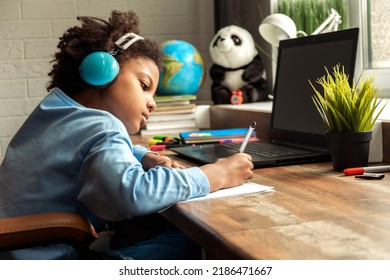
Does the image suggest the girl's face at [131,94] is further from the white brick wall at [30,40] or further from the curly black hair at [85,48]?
the white brick wall at [30,40]

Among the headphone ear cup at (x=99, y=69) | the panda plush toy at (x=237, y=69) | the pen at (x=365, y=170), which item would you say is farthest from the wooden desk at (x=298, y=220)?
the panda plush toy at (x=237, y=69)

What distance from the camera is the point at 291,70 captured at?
6.01ft

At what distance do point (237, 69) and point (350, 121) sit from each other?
1318 mm

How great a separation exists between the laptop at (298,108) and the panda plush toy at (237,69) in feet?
2.18

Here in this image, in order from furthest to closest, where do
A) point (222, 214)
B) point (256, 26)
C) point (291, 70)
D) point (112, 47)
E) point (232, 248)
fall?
point (256, 26) < point (291, 70) < point (112, 47) < point (222, 214) < point (232, 248)

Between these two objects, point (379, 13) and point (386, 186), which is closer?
point (386, 186)

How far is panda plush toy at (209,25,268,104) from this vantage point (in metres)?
2.57

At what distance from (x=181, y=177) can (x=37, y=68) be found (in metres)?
1.98

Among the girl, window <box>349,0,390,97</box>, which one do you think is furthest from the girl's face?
window <box>349,0,390,97</box>

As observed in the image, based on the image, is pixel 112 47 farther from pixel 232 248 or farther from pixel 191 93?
pixel 191 93

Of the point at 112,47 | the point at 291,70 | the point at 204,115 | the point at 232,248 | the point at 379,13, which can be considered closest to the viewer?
the point at 232,248

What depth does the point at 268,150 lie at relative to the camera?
5.44ft

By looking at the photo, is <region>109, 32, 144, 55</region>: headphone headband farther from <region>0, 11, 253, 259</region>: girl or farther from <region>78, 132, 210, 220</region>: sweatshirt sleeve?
<region>78, 132, 210, 220</region>: sweatshirt sleeve
